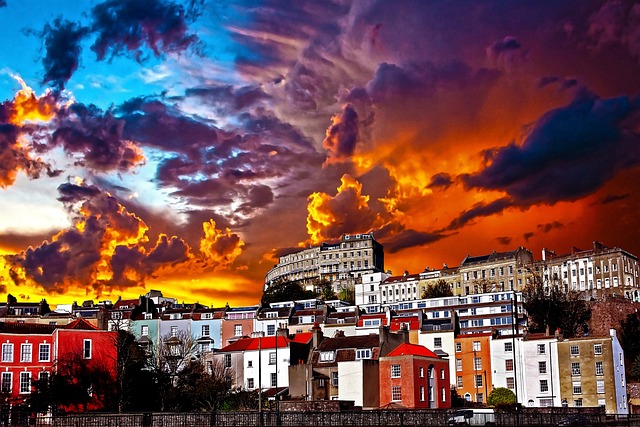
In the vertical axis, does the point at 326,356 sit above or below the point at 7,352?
below

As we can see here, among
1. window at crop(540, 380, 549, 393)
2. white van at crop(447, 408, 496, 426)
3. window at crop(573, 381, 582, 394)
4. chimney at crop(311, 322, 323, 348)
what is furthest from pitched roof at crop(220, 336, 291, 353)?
white van at crop(447, 408, 496, 426)

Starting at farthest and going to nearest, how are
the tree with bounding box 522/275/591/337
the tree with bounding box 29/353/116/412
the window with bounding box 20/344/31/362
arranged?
the tree with bounding box 522/275/591/337 → the window with bounding box 20/344/31/362 → the tree with bounding box 29/353/116/412

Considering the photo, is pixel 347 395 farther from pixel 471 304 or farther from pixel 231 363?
pixel 471 304

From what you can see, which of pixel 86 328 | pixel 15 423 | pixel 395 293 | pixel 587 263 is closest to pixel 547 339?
pixel 86 328

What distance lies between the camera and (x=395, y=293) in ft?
538

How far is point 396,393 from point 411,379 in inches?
79.5

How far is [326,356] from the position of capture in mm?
86188

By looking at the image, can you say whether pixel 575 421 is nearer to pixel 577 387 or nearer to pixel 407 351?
pixel 407 351

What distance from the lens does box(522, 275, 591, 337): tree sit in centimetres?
10888

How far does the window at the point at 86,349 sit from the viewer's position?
255ft

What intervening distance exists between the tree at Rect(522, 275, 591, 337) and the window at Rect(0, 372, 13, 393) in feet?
207

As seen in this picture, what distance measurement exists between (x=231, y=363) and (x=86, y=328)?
60.6 feet

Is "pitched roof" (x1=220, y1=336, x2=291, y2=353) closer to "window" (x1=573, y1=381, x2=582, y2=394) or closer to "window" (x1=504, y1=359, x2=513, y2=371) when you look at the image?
"window" (x1=504, y1=359, x2=513, y2=371)

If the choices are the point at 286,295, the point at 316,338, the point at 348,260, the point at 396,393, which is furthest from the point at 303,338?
the point at 348,260
